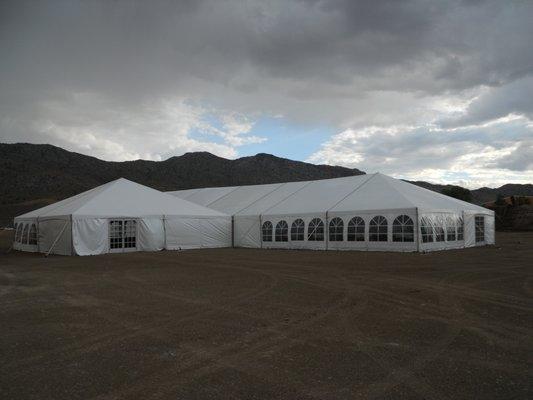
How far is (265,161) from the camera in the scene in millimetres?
86938

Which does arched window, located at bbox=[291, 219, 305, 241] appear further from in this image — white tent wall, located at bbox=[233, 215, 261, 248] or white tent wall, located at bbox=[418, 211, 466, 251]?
white tent wall, located at bbox=[418, 211, 466, 251]

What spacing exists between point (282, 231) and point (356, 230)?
392cm

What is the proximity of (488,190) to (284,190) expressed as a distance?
3634 inches

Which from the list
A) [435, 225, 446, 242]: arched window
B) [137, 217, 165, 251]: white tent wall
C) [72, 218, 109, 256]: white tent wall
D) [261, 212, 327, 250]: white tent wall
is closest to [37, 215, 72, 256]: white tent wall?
[72, 218, 109, 256]: white tent wall

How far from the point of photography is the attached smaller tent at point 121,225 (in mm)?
17484

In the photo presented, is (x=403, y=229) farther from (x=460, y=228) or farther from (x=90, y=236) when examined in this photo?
(x=90, y=236)

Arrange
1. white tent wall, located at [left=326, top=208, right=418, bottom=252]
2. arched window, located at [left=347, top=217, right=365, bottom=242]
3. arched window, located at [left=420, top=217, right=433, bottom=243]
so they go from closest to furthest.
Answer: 1. white tent wall, located at [left=326, top=208, right=418, bottom=252]
2. arched window, located at [left=420, top=217, right=433, bottom=243]
3. arched window, located at [left=347, top=217, right=365, bottom=242]

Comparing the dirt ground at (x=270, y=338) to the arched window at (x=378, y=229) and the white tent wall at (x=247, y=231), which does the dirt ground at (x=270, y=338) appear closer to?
the arched window at (x=378, y=229)

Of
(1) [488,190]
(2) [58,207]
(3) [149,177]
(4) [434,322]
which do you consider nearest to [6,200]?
(3) [149,177]

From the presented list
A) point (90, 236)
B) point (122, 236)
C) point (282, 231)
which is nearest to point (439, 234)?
point (282, 231)

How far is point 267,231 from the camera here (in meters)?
21.0

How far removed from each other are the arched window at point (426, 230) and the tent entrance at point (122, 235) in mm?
11655

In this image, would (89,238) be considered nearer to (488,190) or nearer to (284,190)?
(284,190)

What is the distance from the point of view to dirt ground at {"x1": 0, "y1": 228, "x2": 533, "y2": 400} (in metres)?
3.50
